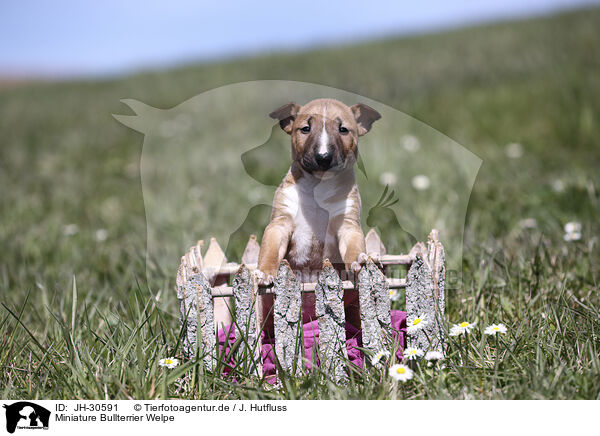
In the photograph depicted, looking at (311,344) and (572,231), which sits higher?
(572,231)

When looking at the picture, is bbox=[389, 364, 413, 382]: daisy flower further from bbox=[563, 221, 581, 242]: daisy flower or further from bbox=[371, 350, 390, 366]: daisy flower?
bbox=[563, 221, 581, 242]: daisy flower

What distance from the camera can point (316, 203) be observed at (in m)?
2.14

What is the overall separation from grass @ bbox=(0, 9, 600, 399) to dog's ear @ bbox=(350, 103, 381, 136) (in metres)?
0.97

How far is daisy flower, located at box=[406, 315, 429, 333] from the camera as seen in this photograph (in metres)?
2.10

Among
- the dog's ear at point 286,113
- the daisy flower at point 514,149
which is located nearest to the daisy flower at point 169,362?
the dog's ear at point 286,113

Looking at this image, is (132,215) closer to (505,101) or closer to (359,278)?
(359,278)

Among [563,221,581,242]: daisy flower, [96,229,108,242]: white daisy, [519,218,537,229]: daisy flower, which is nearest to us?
[563,221,581,242]: daisy flower

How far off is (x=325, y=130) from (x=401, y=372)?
0.95 m

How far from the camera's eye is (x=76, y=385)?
199 cm

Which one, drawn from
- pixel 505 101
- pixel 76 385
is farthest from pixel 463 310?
pixel 505 101

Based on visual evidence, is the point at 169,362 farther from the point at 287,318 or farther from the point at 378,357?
the point at 378,357

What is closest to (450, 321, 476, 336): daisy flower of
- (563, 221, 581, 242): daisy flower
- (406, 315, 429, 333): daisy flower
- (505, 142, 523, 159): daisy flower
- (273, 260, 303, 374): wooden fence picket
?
(406, 315, 429, 333): daisy flower

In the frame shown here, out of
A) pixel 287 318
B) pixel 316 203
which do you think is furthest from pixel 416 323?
pixel 316 203
